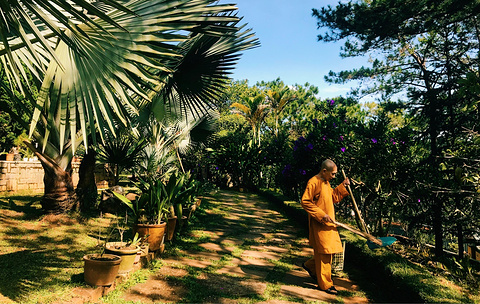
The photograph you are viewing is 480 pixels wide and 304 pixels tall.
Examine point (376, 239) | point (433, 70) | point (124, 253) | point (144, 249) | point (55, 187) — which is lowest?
point (144, 249)

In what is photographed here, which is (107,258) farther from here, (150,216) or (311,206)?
(311,206)

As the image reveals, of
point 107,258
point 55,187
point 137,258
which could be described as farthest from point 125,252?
point 55,187

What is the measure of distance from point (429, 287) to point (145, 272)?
3.23 m

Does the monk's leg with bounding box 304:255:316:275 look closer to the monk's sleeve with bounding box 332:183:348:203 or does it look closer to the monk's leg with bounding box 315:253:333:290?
the monk's leg with bounding box 315:253:333:290

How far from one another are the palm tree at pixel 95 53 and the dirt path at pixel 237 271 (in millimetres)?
1891

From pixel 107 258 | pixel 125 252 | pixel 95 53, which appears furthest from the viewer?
pixel 125 252

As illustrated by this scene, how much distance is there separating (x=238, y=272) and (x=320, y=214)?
1.46m

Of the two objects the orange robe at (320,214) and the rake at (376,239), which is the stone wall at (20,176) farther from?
the rake at (376,239)

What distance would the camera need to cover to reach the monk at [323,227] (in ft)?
12.6

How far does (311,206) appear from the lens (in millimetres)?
3904

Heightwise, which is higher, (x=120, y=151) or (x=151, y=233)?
(x=120, y=151)

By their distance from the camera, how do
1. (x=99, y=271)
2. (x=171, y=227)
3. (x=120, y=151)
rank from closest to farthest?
(x=99, y=271) → (x=171, y=227) → (x=120, y=151)

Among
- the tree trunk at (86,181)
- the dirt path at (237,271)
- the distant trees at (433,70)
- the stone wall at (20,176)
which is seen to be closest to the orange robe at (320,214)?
the dirt path at (237,271)

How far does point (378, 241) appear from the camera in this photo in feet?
13.1
